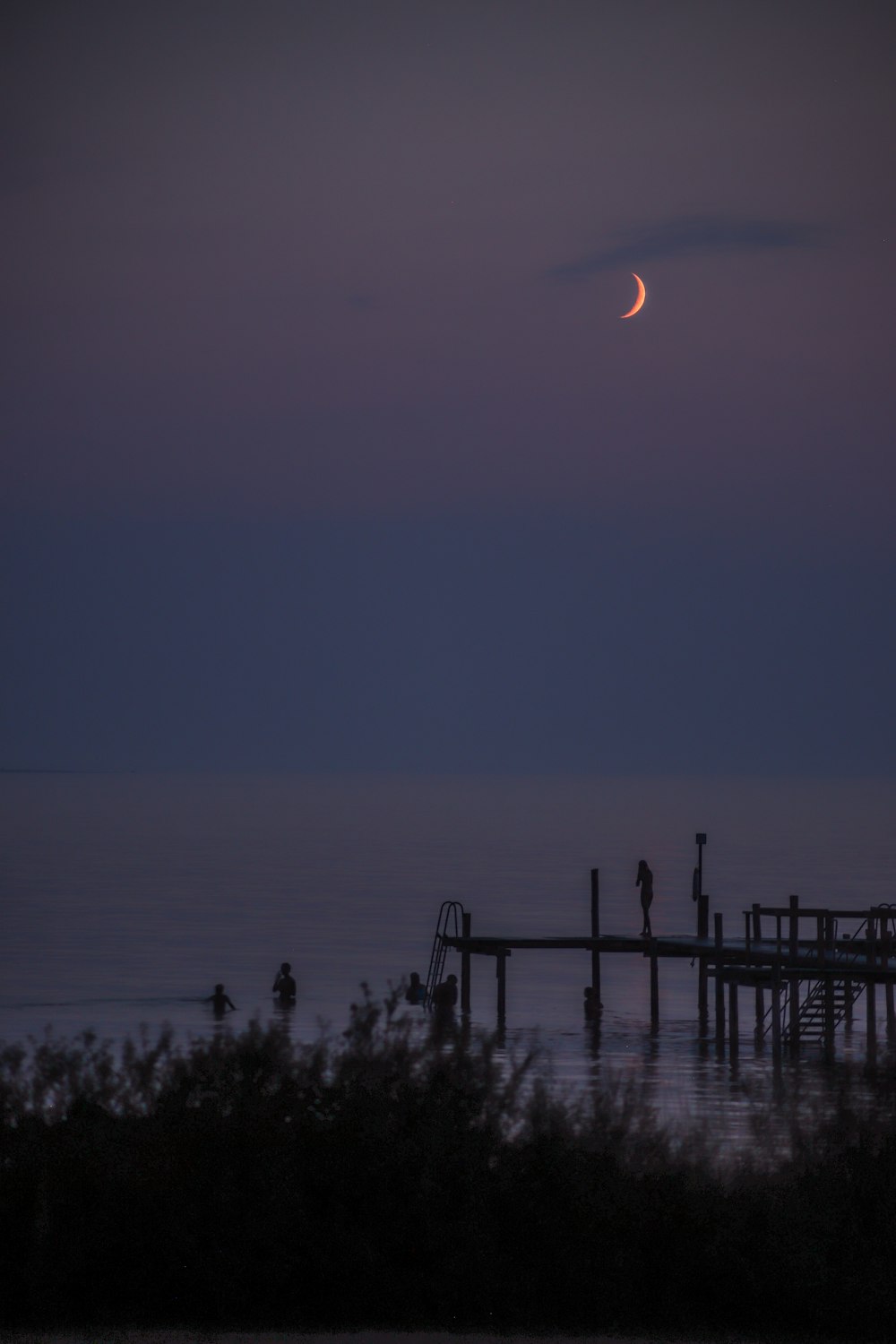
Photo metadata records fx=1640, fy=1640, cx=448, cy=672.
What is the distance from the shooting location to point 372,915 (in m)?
79.4

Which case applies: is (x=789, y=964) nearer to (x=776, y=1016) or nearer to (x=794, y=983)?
(x=794, y=983)

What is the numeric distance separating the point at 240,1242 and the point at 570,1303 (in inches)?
→ 79.4

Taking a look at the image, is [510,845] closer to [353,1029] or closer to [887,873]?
[887,873]

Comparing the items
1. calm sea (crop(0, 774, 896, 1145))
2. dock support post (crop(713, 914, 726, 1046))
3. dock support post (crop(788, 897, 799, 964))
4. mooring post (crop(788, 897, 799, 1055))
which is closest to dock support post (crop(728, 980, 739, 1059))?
dock support post (crop(713, 914, 726, 1046))

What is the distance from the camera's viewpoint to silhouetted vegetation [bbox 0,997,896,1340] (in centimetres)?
971

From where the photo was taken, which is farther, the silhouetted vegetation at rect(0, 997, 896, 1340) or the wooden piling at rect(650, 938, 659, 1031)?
the wooden piling at rect(650, 938, 659, 1031)

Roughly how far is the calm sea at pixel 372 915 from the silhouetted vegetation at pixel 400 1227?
5.44m

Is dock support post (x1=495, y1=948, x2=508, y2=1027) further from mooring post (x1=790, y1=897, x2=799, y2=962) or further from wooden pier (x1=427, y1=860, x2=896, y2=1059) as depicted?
mooring post (x1=790, y1=897, x2=799, y2=962)

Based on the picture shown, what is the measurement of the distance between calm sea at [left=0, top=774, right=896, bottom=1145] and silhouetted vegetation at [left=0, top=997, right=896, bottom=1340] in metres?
5.44

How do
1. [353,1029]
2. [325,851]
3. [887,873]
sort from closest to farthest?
[353,1029] → [887,873] → [325,851]

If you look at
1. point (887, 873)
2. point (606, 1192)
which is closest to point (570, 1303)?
point (606, 1192)

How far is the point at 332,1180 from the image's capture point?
1028 cm

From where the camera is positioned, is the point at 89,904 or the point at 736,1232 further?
the point at 89,904

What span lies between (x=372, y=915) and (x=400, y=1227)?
69.8m
